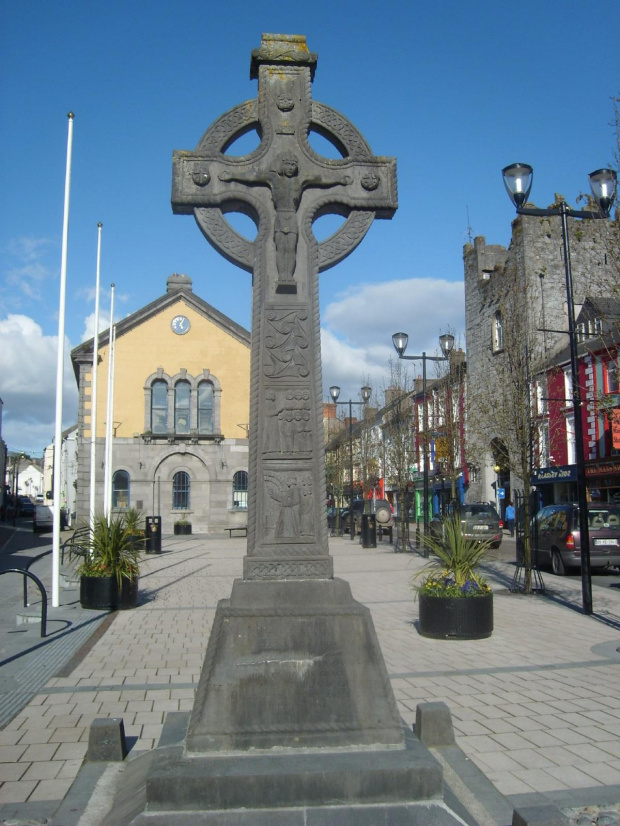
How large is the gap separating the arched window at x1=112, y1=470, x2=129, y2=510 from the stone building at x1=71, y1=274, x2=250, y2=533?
0.17 ft

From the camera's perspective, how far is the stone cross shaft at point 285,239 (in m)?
4.69

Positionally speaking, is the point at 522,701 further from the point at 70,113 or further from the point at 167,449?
the point at 167,449

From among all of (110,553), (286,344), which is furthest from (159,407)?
(286,344)

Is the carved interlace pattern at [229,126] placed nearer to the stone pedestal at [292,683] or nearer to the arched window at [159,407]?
the stone pedestal at [292,683]

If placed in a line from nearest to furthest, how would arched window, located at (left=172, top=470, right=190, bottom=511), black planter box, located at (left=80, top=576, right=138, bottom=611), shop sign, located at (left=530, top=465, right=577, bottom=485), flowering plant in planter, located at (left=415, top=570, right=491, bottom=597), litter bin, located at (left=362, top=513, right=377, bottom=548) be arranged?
flowering plant in planter, located at (left=415, top=570, right=491, bottom=597) → black planter box, located at (left=80, top=576, right=138, bottom=611) → litter bin, located at (left=362, top=513, right=377, bottom=548) → shop sign, located at (left=530, top=465, right=577, bottom=485) → arched window, located at (left=172, top=470, right=190, bottom=511)

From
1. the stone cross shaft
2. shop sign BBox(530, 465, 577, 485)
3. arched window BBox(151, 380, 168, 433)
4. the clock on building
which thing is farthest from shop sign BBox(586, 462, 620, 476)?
the stone cross shaft

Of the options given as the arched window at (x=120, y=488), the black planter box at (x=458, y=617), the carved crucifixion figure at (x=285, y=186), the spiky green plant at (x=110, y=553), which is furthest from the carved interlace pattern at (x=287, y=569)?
the arched window at (x=120, y=488)

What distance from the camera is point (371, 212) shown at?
5.29m

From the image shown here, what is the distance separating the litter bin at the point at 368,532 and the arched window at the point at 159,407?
54.0ft

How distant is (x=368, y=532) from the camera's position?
94.0 feet

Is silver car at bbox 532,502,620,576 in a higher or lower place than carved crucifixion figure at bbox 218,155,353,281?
lower

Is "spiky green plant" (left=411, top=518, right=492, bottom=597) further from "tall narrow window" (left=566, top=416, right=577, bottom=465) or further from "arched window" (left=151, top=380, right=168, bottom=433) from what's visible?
"arched window" (left=151, top=380, right=168, bottom=433)

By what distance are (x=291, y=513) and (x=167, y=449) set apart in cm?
3714

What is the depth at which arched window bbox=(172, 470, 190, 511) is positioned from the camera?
136ft
